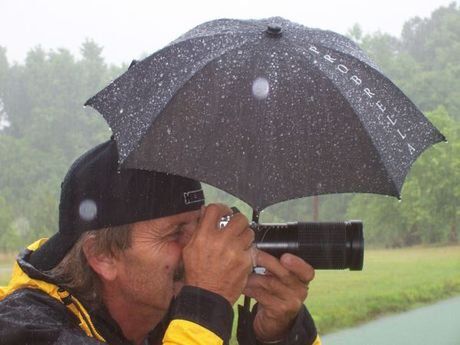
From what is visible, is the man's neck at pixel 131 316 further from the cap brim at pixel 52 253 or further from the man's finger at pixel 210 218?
the man's finger at pixel 210 218

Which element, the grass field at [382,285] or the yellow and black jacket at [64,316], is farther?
the grass field at [382,285]

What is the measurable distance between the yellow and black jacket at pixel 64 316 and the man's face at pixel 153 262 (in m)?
0.09

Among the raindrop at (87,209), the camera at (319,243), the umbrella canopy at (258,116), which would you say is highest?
the umbrella canopy at (258,116)

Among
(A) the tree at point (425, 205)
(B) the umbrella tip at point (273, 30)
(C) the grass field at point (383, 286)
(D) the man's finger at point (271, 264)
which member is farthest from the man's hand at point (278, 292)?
(A) the tree at point (425, 205)

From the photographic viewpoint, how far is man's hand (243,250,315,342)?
1054 mm

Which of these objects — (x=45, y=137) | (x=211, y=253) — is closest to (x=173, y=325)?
(x=211, y=253)

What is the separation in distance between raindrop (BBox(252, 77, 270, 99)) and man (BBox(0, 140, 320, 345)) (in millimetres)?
169

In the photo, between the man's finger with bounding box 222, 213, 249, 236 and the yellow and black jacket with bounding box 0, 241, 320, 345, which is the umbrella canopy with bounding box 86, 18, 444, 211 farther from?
the yellow and black jacket with bounding box 0, 241, 320, 345

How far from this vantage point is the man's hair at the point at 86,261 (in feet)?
3.48

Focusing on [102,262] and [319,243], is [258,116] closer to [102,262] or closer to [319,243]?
[319,243]

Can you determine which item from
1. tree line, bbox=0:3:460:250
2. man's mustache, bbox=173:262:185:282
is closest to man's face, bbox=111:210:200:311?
man's mustache, bbox=173:262:185:282

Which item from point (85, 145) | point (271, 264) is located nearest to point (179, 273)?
point (271, 264)

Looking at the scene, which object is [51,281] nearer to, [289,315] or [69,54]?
[289,315]

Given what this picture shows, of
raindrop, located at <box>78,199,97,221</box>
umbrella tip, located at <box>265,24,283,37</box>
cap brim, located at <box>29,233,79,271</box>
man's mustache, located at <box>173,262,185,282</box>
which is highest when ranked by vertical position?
umbrella tip, located at <box>265,24,283,37</box>
